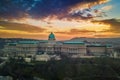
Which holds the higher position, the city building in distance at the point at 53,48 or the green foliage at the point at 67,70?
the city building in distance at the point at 53,48

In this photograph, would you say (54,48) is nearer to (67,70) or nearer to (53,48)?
(53,48)

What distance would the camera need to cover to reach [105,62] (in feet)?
26.9

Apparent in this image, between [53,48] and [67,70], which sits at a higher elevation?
[53,48]

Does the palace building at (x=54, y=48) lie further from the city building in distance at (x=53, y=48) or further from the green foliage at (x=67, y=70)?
the green foliage at (x=67, y=70)

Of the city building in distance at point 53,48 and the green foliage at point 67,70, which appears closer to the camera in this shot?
the green foliage at point 67,70

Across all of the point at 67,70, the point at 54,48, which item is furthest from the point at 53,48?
the point at 67,70

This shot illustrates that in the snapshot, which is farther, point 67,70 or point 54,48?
point 54,48

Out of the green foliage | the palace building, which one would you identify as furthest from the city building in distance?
the green foliage

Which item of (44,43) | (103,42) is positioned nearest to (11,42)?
(44,43)

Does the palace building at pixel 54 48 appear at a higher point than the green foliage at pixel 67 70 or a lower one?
higher

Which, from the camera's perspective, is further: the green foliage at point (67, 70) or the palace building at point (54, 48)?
the palace building at point (54, 48)

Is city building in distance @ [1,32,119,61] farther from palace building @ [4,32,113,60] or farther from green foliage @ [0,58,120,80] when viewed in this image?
green foliage @ [0,58,120,80]

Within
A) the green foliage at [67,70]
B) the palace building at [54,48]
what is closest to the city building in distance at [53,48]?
the palace building at [54,48]

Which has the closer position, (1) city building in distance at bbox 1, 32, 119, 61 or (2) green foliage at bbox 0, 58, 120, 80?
(2) green foliage at bbox 0, 58, 120, 80
